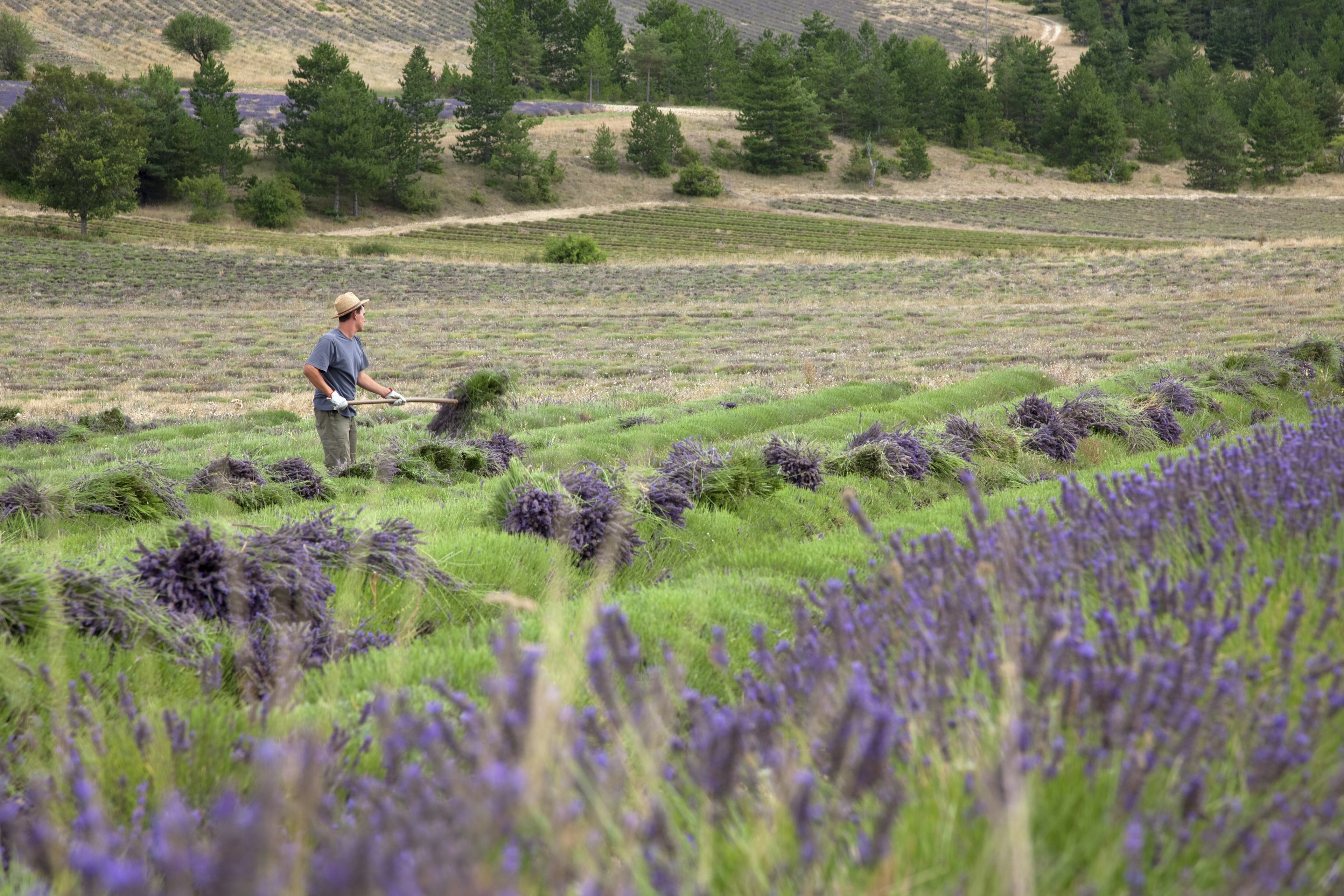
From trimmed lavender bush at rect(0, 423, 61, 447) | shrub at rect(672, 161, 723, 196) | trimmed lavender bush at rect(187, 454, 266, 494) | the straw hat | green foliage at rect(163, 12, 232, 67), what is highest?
green foliage at rect(163, 12, 232, 67)

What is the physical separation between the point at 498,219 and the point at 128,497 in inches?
2667

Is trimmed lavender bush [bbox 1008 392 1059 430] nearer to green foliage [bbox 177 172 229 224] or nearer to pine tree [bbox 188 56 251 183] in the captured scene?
green foliage [bbox 177 172 229 224]

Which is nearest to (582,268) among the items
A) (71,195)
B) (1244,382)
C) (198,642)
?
(71,195)

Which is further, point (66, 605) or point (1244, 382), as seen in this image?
point (1244, 382)

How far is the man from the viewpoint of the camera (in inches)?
368

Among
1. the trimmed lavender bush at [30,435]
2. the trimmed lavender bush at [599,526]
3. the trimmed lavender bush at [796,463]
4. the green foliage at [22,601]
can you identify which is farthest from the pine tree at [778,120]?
the green foliage at [22,601]

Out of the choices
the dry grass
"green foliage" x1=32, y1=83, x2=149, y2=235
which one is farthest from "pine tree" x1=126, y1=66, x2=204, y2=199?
the dry grass

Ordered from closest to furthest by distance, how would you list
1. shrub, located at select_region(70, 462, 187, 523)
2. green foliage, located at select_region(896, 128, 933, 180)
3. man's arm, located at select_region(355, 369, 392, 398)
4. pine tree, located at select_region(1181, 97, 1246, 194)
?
shrub, located at select_region(70, 462, 187, 523) → man's arm, located at select_region(355, 369, 392, 398) → green foliage, located at select_region(896, 128, 933, 180) → pine tree, located at select_region(1181, 97, 1246, 194)

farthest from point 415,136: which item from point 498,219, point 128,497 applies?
point 128,497

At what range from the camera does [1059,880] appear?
5.87 ft

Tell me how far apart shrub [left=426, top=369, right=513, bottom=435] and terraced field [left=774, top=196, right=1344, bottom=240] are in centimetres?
6396

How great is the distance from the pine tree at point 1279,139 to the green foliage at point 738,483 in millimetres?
99659

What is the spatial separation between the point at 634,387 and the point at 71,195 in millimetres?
48968

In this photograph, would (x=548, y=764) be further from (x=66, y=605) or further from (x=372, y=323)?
(x=372, y=323)
